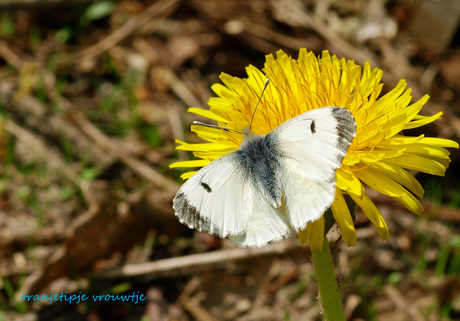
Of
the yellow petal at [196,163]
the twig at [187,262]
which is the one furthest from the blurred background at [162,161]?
the yellow petal at [196,163]

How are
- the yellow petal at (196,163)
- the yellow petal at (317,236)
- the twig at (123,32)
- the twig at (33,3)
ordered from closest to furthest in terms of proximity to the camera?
the yellow petal at (317,236), the yellow petal at (196,163), the twig at (33,3), the twig at (123,32)

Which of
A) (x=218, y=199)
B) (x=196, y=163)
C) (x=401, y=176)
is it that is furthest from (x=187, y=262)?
(x=401, y=176)

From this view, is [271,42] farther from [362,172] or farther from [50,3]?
[362,172]

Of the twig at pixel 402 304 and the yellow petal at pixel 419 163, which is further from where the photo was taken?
the twig at pixel 402 304

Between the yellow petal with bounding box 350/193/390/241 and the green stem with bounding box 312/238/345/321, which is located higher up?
the yellow petal with bounding box 350/193/390/241

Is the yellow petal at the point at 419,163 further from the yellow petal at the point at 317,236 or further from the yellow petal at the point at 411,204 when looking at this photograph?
the yellow petal at the point at 317,236

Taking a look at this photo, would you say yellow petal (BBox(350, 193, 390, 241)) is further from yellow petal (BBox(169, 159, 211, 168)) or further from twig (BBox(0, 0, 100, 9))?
twig (BBox(0, 0, 100, 9))

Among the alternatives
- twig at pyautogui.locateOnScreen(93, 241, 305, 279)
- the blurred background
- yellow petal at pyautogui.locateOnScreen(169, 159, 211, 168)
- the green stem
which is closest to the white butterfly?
yellow petal at pyautogui.locateOnScreen(169, 159, 211, 168)

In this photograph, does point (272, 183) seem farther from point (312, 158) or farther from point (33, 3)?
point (33, 3)
